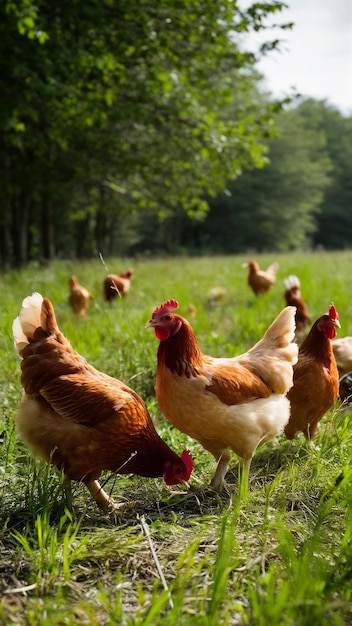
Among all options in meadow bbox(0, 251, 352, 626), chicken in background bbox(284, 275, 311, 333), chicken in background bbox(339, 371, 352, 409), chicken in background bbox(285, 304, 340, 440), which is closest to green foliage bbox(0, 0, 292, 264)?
chicken in background bbox(284, 275, 311, 333)

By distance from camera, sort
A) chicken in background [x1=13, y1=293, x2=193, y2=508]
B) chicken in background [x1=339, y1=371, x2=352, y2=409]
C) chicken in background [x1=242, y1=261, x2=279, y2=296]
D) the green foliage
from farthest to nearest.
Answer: chicken in background [x1=242, y1=261, x2=279, y2=296], the green foliage, chicken in background [x1=339, y1=371, x2=352, y2=409], chicken in background [x1=13, y1=293, x2=193, y2=508]

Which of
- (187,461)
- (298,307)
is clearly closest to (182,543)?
(187,461)

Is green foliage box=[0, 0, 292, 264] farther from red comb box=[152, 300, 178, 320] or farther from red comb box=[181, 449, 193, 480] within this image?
red comb box=[181, 449, 193, 480]

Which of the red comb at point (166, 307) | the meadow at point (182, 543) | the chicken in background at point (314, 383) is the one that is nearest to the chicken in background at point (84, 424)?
the meadow at point (182, 543)

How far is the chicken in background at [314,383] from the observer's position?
3551 mm

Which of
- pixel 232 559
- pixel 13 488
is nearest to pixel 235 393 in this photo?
pixel 232 559

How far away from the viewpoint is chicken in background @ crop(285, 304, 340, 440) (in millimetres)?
3551

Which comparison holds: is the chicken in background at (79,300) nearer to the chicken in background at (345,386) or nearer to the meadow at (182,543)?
the meadow at (182,543)

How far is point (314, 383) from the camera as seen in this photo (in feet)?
11.7

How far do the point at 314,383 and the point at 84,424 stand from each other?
5.35 feet

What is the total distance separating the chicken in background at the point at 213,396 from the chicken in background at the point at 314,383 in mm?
396

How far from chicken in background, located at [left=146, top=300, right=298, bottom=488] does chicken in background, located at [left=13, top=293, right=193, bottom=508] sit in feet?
0.62

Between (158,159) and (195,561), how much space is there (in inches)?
463

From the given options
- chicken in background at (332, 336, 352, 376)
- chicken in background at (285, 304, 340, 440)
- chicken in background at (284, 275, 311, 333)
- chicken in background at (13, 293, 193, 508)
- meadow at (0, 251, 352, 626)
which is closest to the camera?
meadow at (0, 251, 352, 626)
